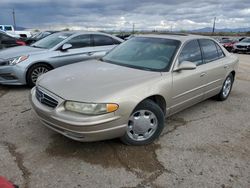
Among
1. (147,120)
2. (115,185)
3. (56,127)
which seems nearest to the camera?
(115,185)

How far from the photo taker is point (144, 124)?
3.23 metres

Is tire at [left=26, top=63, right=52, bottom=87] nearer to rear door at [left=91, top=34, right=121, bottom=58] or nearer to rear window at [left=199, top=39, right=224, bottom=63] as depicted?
rear door at [left=91, top=34, right=121, bottom=58]

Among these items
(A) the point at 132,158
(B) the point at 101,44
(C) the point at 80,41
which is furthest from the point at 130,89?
(B) the point at 101,44

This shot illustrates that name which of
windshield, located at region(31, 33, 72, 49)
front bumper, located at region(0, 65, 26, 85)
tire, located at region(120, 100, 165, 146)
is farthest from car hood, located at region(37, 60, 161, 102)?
windshield, located at region(31, 33, 72, 49)

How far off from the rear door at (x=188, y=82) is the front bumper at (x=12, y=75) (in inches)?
149

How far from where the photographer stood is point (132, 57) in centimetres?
397

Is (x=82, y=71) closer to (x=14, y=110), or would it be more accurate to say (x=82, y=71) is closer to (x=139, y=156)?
(x=139, y=156)

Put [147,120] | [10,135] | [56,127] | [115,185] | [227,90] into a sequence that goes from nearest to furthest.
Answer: [115,185]
[56,127]
[147,120]
[10,135]
[227,90]

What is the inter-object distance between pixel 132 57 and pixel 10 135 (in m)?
2.26

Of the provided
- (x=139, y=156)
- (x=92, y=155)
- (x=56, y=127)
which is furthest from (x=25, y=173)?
(x=139, y=156)

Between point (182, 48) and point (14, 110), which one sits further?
point (14, 110)

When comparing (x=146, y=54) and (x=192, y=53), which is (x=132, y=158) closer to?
(x=146, y=54)

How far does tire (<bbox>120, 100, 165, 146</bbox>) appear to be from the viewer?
3133 millimetres

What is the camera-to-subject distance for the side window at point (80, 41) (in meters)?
6.41
